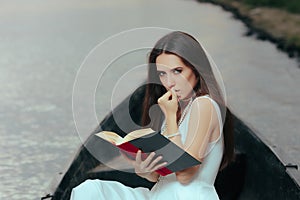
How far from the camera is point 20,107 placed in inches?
224

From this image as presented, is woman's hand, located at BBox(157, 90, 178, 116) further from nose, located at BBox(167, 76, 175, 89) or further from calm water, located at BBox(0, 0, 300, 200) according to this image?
calm water, located at BBox(0, 0, 300, 200)

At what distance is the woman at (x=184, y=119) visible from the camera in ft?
5.57

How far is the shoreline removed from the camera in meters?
8.31

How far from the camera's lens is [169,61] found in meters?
1.71

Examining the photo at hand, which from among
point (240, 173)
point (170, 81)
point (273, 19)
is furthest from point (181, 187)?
point (273, 19)

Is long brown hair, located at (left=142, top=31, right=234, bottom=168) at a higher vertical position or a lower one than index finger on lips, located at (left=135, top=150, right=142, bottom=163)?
higher

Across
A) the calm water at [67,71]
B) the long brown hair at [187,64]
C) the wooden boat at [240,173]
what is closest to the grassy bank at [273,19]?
the calm water at [67,71]

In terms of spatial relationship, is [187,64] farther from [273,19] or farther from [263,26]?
[273,19]

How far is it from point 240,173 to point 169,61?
1.30 meters

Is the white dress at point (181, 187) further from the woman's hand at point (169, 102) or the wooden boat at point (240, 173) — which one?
the wooden boat at point (240, 173)

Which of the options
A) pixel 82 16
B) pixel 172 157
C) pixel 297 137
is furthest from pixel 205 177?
pixel 82 16

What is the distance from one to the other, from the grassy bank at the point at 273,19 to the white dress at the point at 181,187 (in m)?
6.35

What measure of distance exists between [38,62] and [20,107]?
62.4 inches

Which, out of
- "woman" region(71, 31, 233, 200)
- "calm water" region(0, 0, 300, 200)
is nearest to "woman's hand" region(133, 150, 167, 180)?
"woman" region(71, 31, 233, 200)
